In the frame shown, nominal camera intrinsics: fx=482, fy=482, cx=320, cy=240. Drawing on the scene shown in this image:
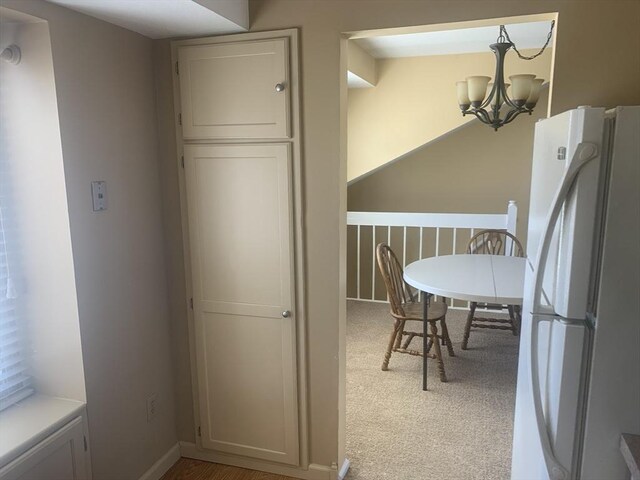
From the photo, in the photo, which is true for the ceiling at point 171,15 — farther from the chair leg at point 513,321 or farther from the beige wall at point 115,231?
the chair leg at point 513,321

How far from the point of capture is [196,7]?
1.74m

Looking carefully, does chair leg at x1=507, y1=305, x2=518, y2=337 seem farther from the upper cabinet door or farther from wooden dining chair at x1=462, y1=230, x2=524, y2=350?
the upper cabinet door

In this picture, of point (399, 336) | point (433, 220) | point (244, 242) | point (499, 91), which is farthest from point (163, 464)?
point (433, 220)

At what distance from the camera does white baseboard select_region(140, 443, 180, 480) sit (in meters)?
2.37

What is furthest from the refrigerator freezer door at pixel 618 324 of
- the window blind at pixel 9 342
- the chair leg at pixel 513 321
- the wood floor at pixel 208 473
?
the chair leg at pixel 513 321

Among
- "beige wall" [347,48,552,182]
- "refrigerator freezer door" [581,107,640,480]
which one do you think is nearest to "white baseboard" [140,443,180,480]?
"refrigerator freezer door" [581,107,640,480]

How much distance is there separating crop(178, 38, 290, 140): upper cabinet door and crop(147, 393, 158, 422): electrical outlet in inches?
50.3

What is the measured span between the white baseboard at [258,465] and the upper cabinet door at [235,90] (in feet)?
5.32

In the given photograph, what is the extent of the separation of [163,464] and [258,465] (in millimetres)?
484

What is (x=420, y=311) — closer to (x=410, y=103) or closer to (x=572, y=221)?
(x=410, y=103)

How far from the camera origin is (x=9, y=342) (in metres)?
1.92

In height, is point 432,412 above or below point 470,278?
below

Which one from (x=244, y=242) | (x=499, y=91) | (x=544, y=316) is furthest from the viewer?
(x=499, y=91)

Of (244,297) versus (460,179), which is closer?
(244,297)
